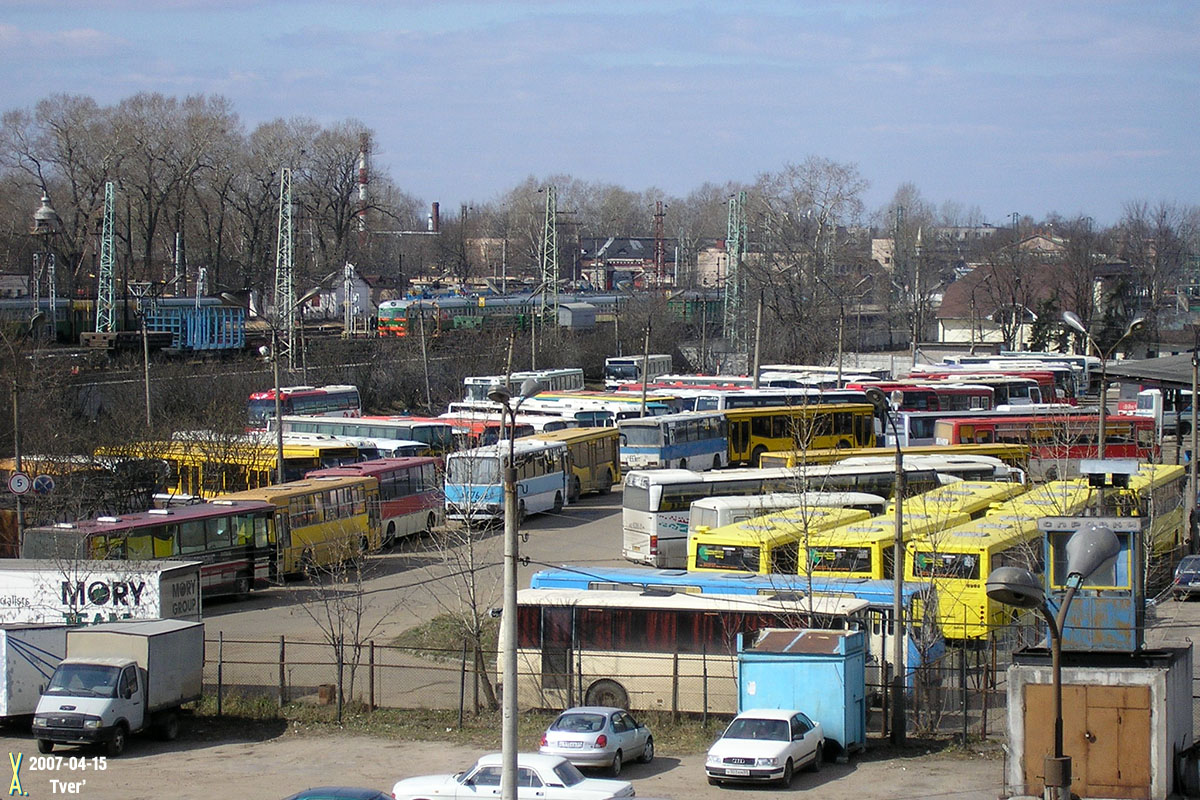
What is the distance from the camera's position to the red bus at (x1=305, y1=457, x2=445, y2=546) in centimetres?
3281

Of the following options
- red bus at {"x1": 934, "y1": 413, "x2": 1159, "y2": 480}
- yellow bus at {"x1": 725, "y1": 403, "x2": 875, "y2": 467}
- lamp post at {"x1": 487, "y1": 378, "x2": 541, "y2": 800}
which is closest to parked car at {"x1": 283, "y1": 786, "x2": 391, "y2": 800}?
lamp post at {"x1": 487, "y1": 378, "x2": 541, "y2": 800}

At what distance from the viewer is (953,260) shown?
15888 centimetres

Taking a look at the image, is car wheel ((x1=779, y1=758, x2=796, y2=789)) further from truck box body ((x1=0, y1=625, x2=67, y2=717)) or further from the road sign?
the road sign

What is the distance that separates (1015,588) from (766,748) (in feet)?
22.1

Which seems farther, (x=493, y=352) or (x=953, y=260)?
(x=953, y=260)

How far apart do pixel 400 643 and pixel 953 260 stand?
145140mm

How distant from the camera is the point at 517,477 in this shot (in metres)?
33.1

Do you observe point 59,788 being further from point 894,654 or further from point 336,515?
point 336,515

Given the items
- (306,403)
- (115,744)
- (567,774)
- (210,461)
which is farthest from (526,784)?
(306,403)

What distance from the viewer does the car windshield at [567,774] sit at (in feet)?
44.7

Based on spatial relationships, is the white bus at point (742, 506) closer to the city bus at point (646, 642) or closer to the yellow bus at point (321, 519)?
the yellow bus at point (321, 519)

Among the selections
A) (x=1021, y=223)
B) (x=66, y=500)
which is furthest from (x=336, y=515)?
(x=1021, y=223)

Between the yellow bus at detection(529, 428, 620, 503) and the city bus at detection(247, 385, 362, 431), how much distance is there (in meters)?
11.5

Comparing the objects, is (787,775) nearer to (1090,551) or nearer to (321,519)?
(1090,551)
